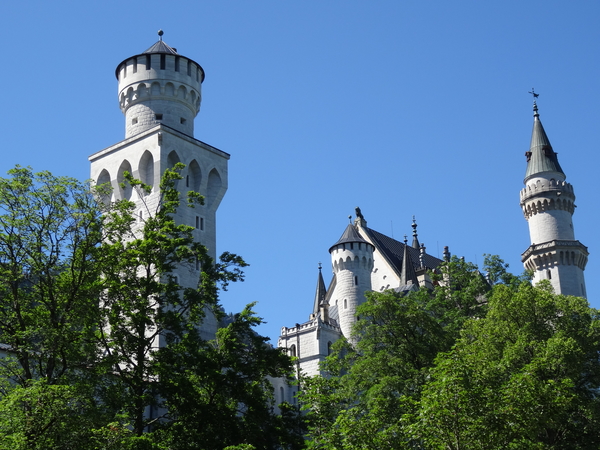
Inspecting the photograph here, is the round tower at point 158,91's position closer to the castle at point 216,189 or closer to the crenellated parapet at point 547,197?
the castle at point 216,189

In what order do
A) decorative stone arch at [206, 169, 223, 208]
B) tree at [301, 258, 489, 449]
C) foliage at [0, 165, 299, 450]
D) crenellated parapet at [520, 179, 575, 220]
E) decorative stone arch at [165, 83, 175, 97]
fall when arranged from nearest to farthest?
foliage at [0, 165, 299, 450] < tree at [301, 258, 489, 449] < decorative stone arch at [206, 169, 223, 208] < decorative stone arch at [165, 83, 175, 97] < crenellated parapet at [520, 179, 575, 220]

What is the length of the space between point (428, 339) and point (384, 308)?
2.35 meters

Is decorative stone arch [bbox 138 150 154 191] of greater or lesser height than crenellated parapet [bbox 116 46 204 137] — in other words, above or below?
below

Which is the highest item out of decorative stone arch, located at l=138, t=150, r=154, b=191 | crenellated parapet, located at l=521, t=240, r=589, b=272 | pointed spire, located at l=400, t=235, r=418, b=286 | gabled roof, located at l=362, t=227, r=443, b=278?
gabled roof, located at l=362, t=227, r=443, b=278

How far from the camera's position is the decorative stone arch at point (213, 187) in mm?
54031

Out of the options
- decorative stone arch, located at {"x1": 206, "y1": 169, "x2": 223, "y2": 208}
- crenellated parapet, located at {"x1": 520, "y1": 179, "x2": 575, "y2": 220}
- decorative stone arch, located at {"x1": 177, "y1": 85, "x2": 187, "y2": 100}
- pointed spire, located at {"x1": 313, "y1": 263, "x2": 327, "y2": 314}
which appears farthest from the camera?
pointed spire, located at {"x1": 313, "y1": 263, "x2": 327, "y2": 314}

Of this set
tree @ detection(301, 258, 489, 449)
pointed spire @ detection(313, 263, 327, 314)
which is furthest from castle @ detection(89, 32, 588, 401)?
tree @ detection(301, 258, 489, 449)

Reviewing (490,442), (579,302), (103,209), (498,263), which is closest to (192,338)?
(103,209)

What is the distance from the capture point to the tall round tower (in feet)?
210

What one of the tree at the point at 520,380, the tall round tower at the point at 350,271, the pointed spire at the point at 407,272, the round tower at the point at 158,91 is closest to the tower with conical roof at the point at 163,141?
the round tower at the point at 158,91

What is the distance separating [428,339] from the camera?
129ft

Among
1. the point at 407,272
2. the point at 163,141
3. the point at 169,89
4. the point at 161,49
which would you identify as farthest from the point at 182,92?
the point at 407,272

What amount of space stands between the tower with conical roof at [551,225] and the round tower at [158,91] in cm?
2436

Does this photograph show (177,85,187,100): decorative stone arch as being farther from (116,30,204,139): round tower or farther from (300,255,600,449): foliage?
(300,255,600,449): foliage
